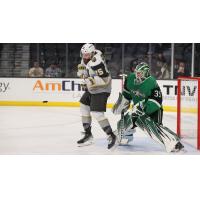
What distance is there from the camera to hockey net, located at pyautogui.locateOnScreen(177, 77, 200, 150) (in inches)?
229

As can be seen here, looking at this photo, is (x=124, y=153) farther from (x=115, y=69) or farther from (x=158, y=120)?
(x=115, y=69)

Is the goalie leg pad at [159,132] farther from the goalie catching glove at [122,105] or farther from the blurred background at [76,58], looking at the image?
the blurred background at [76,58]

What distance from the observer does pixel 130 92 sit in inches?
224

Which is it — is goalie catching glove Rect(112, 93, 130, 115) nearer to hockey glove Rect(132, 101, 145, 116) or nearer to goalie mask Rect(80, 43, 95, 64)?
hockey glove Rect(132, 101, 145, 116)

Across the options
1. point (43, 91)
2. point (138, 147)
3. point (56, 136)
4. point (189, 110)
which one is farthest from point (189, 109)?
point (43, 91)

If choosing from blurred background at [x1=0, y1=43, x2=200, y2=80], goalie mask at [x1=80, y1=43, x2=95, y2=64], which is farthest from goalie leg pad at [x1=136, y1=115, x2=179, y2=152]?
blurred background at [x1=0, y1=43, x2=200, y2=80]

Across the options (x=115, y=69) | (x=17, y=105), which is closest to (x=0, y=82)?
(x=17, y=105)

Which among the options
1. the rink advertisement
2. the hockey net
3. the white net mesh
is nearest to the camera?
the hockey net

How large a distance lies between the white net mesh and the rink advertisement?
129 inches

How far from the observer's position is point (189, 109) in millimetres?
6234

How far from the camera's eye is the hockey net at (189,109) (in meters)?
5.82

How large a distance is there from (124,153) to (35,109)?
4554 mm

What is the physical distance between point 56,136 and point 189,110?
6.08 ft

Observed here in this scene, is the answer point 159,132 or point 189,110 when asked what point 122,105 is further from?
point 189,110
